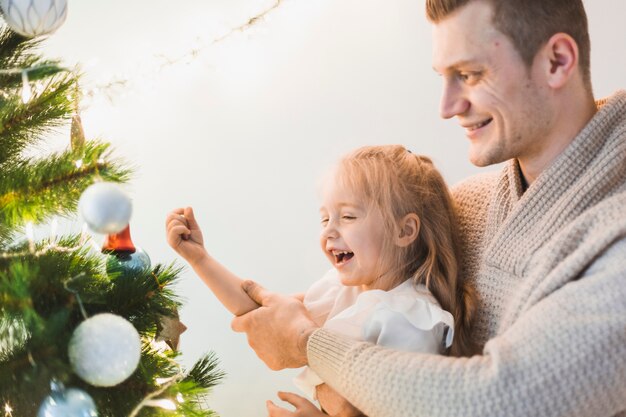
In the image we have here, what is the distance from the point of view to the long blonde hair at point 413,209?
1313 mm

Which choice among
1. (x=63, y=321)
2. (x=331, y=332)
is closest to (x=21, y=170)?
(x=63, y=321)

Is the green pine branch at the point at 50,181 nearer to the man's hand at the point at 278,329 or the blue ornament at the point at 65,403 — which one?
the blue ornament at the point at 65,403

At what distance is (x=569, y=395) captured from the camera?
2.97ft

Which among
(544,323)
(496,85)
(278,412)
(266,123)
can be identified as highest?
(266,123)

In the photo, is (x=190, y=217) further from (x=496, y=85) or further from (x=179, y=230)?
(x=496, y=85)

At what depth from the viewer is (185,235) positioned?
1400mm

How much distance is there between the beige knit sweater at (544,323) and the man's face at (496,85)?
0.08 m

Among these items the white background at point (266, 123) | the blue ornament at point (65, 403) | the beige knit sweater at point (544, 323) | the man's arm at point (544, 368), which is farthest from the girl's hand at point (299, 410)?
the white background at point (266, 123)

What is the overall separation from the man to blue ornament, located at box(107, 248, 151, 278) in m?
0.34

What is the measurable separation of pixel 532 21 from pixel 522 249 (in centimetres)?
41

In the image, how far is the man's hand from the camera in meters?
1.22

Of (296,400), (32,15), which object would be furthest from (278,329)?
(32,15)

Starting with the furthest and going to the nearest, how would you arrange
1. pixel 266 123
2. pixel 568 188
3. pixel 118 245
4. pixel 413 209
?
pixel 266 123 < pixel 413 209 < pixel 568 188 < pixel 118 245

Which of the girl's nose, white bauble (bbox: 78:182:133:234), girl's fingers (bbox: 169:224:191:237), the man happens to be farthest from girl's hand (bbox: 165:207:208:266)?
white bauble (bbox: 78:182:133:234)
